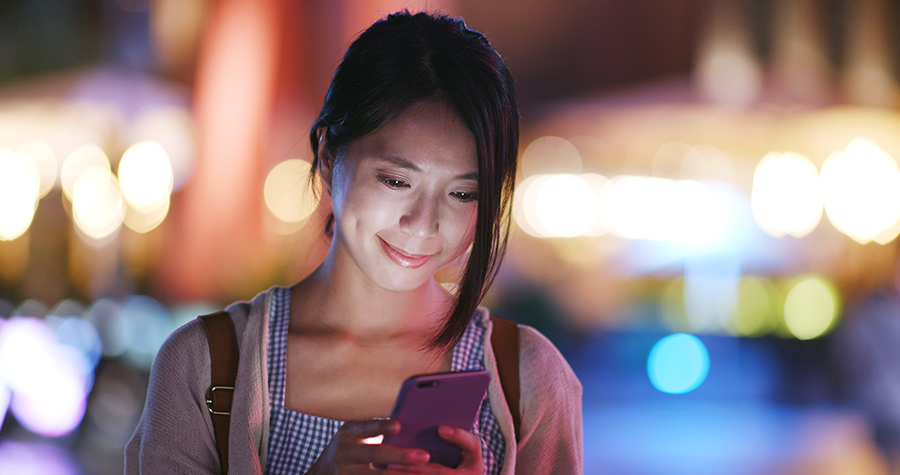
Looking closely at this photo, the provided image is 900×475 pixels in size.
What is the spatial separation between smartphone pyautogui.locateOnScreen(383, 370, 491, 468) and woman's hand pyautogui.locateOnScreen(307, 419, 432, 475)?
24mm

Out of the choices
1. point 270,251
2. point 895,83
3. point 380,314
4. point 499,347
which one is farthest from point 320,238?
point 895,83

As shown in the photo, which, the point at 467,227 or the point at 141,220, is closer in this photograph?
the point at 467,227

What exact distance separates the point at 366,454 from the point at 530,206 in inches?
397

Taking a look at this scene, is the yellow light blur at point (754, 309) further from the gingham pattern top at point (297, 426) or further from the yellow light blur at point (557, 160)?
the gingham pattern top at point (297, 426)

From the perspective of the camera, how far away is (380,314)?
1.54 m

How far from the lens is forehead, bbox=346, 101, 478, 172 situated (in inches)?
52.1

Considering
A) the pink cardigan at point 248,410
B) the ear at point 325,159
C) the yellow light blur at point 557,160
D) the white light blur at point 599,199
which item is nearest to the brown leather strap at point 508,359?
the pink cardigan at point 248,410

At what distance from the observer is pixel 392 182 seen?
4.41 ft

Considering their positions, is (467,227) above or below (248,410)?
above

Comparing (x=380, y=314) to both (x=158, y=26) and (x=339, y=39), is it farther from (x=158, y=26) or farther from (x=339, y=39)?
(x=158, y=26)

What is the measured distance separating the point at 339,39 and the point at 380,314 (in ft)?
19.9

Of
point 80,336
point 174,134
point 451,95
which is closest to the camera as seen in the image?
point 451,95

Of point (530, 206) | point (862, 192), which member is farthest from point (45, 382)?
point (862, 192)

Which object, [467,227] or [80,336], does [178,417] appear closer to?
[467,227]
